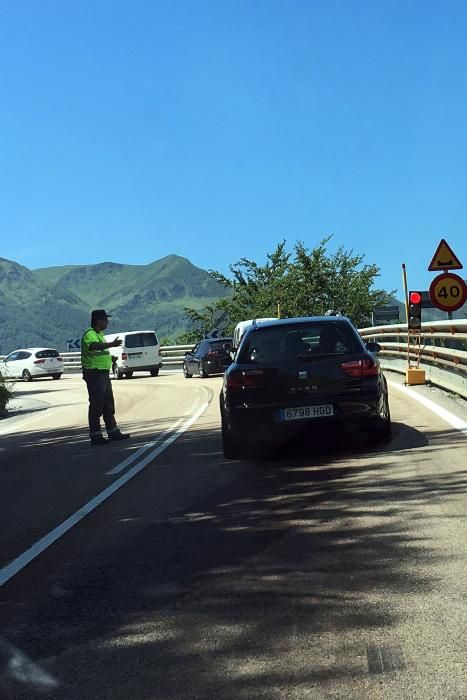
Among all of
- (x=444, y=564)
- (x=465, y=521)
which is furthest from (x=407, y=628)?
(x=465, y=521)

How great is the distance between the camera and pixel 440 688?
10.4ft

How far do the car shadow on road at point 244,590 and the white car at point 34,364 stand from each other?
35814 millimetres

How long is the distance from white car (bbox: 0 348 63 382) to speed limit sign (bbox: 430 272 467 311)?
95.2 ft

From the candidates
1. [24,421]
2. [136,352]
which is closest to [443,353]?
[24,421]

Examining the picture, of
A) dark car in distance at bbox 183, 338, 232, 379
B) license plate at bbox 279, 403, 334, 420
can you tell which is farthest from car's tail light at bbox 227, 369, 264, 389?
dark car in distance at bbox 183, 338, 232, 379

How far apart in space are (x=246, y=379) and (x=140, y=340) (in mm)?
28226

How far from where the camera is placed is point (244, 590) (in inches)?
179

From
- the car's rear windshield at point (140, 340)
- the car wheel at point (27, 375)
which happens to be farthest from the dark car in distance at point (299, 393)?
the car wheel at point (27, 375)

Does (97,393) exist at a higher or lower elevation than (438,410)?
higher

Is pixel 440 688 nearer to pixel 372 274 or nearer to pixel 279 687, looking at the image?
pixel 279 687

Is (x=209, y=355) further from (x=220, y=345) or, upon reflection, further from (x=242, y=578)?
(x=242, y=578)

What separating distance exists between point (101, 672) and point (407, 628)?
133cm

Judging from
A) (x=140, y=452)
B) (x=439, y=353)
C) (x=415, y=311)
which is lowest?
(x=140, y=452)

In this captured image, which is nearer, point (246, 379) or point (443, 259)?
point (246, 379)
